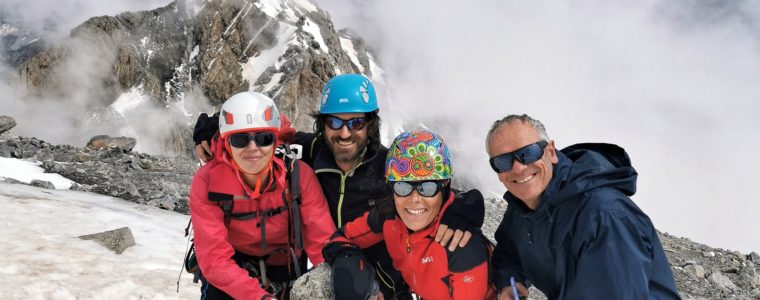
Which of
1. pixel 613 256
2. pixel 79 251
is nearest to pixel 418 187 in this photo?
pixel 613 256

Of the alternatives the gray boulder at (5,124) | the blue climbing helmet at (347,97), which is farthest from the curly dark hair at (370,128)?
the gray boulder at (5,124)

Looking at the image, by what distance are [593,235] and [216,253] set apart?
367 centimetres

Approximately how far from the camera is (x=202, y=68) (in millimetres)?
84688

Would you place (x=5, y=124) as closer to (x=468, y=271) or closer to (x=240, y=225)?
(x=240, y=225)

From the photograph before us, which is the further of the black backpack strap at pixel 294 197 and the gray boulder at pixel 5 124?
the gray boulder at pixel 5 124

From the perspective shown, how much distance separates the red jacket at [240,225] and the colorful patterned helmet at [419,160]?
111cm

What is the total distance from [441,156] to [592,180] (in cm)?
154

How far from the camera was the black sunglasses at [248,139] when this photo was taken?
5188 mm

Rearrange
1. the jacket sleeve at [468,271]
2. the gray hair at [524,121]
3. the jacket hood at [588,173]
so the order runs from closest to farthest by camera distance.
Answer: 1. the jacket hood at [588,173]
2. the gray hair at [524,121]
3. the jacket sleeve at [468,271]

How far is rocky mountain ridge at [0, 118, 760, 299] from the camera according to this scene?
1432cm

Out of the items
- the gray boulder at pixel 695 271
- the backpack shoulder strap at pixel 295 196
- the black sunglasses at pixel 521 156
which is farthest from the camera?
the gray boulder at pixel 695 271

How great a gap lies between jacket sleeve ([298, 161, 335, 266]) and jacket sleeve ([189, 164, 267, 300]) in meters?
0.77

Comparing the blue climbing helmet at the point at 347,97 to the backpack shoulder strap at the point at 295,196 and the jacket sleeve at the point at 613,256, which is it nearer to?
the backpack shoulder strap at the point at 295,196

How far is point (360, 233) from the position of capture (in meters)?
5.02
